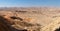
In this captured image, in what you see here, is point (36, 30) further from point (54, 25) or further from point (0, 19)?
point (0, 19)

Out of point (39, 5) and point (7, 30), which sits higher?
point (7, 30)

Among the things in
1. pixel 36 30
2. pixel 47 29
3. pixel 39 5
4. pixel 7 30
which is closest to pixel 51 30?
pixel 47 29

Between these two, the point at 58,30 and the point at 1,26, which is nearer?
the point at 1,26

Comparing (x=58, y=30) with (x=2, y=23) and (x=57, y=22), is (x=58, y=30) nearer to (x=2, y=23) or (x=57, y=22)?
(x=57, y=22)

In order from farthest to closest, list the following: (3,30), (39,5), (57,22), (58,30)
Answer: (39,5), (57,22), (58,30), (3,30)

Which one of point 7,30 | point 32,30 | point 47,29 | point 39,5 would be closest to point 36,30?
point 32,30

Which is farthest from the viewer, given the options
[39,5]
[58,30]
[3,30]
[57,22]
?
[39,5]

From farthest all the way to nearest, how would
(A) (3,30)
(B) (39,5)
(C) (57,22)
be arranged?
(B) (39,5) < (C) (57,22) < (A) (3,30)

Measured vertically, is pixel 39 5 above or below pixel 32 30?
below

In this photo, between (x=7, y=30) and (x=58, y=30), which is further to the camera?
(x=58, y=30)

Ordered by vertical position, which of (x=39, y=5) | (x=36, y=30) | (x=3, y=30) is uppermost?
(x=3, y=30)
